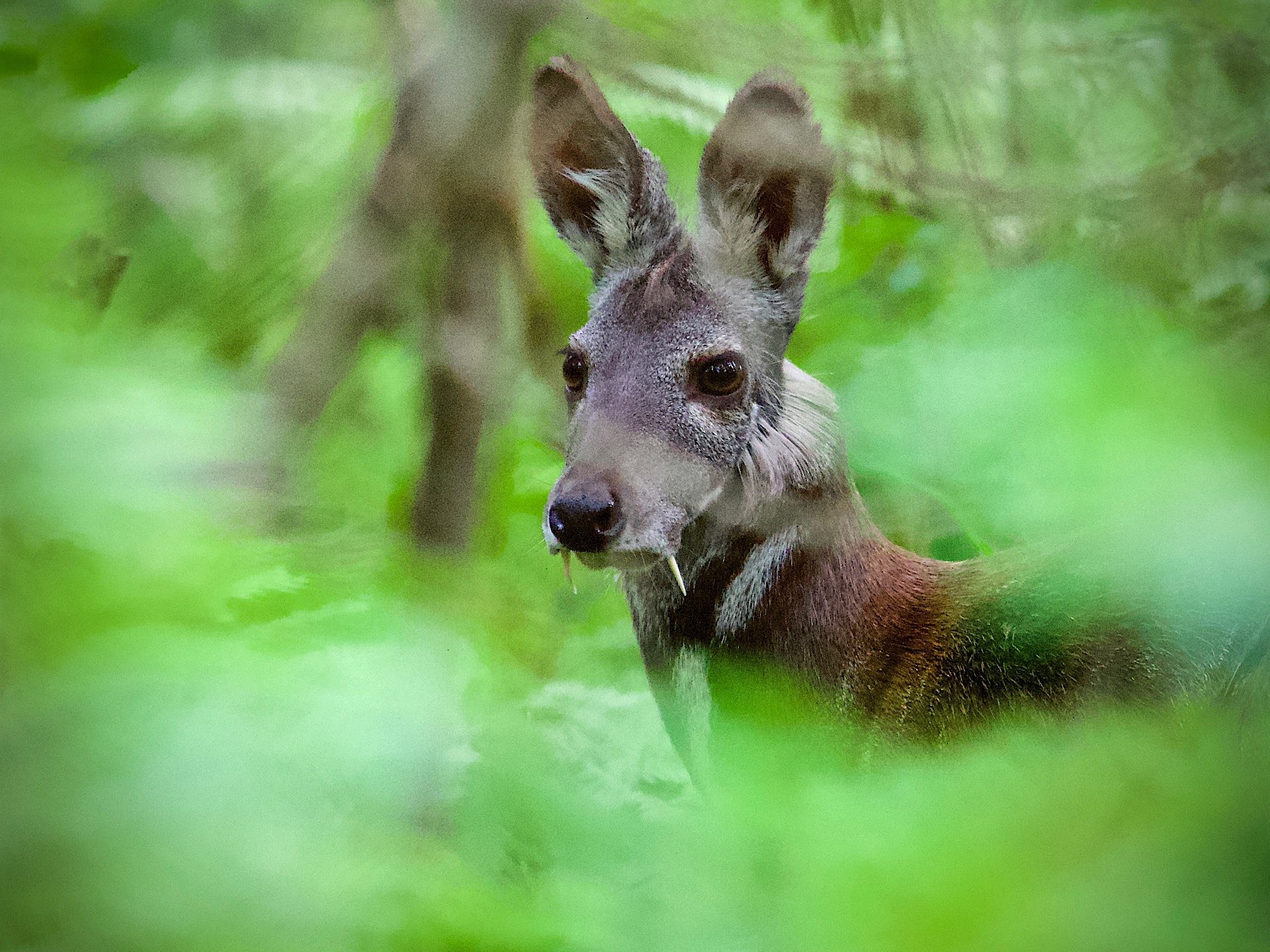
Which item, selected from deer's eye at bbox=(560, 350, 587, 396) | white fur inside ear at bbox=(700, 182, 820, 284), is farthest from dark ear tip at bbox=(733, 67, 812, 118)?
deer's eye at bbox=(560, 350, 587, 396)

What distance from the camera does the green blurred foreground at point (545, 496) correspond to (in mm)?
825

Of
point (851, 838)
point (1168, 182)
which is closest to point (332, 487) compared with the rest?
point (851, 838)

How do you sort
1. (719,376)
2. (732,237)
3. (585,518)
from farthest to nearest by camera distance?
(732,237) → (719,376) → (585,518)

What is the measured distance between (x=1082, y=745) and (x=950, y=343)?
156cm

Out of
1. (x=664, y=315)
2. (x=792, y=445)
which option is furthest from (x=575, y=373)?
(x=792, y=445)

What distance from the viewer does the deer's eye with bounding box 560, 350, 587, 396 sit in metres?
1.99

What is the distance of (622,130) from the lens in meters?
2.00

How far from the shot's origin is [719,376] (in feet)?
6.25

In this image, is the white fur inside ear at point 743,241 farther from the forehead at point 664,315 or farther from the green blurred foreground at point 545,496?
the green blurred foreground at point 545,496

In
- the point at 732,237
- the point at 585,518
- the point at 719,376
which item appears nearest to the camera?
the point at 585,518

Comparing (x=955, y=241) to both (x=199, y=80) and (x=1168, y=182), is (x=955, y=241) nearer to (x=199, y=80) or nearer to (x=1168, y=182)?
(x=1168, y=182)

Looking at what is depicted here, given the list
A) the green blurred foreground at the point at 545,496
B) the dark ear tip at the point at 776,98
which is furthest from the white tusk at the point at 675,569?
the dark ear tip at the point at 776,98

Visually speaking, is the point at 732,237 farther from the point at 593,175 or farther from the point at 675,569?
the point at 675,569

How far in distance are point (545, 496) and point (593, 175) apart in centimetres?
89
